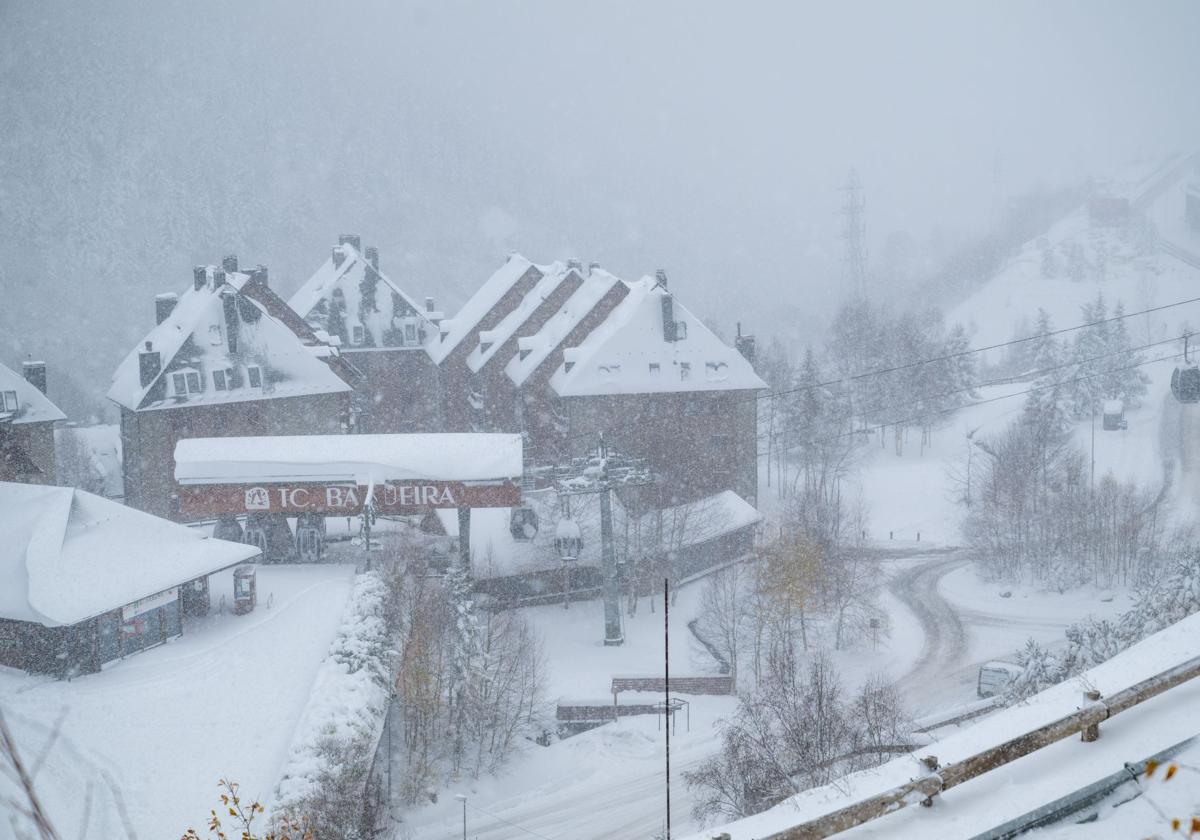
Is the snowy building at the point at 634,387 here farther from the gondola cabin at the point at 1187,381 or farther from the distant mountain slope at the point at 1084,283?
the distant mountain slope at the point at 1084,283

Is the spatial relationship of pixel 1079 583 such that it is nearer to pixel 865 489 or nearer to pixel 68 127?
pixel 865 489

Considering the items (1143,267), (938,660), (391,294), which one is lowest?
(938,660)

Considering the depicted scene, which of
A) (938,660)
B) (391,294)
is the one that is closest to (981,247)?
(391,294)

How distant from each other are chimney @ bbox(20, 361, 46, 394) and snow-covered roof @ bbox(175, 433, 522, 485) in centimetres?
2194

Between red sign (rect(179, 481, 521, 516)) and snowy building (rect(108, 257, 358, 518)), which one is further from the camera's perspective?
snowy building (rect(108, 257, 358, 518))

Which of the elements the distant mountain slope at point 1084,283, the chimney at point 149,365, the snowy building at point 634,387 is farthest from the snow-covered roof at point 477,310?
the distant mountain slope at point 1084,283

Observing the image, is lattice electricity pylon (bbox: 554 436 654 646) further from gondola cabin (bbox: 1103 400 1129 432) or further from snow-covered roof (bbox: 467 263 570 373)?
gondola cabin (bbox: 1103 400 1129 432)

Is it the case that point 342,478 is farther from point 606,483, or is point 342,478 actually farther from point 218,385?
point 218,385

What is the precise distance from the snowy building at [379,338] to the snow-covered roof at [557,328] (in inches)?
333

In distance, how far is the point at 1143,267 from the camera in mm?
112438

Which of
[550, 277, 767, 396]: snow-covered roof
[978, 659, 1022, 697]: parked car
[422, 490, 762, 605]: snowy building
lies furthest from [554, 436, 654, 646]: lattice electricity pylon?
[978, 659, 1022, 697]: parked car

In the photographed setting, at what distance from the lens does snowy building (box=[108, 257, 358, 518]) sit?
39375 mm

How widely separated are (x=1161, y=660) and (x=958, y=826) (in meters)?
4.36

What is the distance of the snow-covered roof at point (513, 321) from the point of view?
1994 inches
